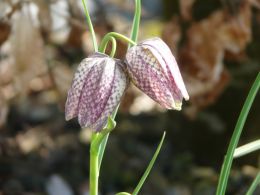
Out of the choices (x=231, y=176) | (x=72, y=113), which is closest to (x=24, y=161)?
(x=231, y=176)

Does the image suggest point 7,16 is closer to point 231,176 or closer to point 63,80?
point 63,80

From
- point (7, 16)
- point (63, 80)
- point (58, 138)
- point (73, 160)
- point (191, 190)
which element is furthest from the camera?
point (58, 138)

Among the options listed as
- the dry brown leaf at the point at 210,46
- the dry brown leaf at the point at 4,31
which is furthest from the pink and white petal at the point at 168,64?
the dry brown leaf at the point at 210,46

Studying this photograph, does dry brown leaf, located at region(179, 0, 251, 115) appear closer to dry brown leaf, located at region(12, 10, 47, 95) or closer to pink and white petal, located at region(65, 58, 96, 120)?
dry brown leaf, located at region(12, 10, 47, 95)

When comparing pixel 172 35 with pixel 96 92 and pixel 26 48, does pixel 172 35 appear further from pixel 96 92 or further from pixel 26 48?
pixel 96 92

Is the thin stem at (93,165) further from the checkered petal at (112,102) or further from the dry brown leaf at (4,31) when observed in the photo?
the dry brown leaf at (4,31)

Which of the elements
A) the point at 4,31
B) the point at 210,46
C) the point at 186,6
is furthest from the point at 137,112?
the point at 4,31
